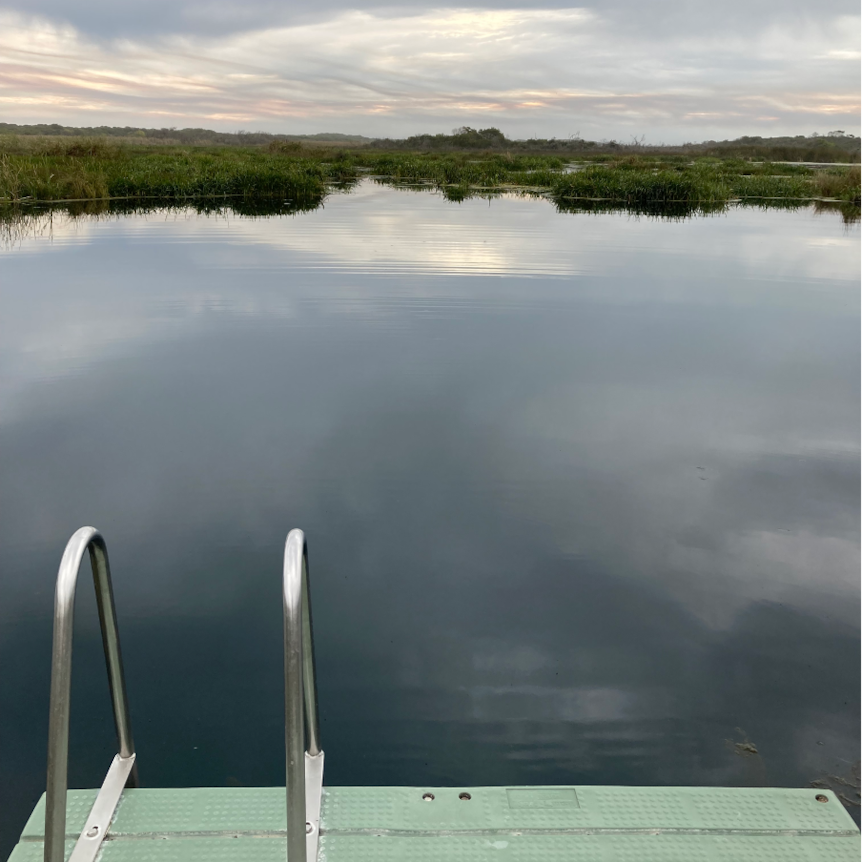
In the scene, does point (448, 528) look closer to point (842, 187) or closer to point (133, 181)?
point (133, 181)

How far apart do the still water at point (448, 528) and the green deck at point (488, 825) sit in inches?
15.3

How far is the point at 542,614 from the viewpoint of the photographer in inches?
145

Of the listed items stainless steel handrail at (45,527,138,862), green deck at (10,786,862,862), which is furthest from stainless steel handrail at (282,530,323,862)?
stainless steel handrail at (45,527,138,862)

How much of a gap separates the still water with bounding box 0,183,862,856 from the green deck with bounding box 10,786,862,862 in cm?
39

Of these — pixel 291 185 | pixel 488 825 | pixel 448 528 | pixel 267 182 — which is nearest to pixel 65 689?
pixel 488 825

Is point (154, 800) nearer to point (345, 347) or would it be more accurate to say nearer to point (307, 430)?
point (307, 430)

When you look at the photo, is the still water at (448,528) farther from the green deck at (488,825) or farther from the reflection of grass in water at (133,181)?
the reflection of grass in water at (133,181)

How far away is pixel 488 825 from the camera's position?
227cm

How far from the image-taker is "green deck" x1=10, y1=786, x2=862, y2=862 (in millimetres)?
2164

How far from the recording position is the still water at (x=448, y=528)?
2990 millimetres

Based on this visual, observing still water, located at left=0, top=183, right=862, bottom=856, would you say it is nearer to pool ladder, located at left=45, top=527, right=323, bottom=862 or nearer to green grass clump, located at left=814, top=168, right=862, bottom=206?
pool ladder, located at left=45, top=527, right=323, bottom=862

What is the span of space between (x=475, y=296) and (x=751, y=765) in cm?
809

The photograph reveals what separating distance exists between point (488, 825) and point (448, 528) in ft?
7.44

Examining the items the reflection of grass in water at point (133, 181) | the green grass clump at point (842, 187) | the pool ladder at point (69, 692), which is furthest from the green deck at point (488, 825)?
the green grass clump at point (842, 187)
